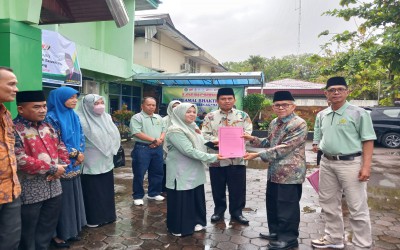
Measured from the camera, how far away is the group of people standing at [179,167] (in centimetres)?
260

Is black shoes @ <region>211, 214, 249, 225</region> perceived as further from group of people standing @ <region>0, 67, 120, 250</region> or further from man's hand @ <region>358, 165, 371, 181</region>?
man's hand @ <region>358, 165, 371, 181</region>

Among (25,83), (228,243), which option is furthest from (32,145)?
(228,243)

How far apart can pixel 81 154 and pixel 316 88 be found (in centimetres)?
2196

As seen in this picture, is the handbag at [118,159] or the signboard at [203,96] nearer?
the handbag at [118,159]

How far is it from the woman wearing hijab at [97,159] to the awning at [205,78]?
29.4ft

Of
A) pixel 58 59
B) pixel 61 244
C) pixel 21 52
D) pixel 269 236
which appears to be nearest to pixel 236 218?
pixel 269 236

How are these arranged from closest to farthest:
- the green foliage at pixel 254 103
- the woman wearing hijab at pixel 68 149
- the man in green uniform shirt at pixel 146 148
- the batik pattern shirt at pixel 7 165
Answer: the batik pattern shirt at pixel 7 165 → the woman wearing hijab at pixel 68 149 → the man in green uniform shirt at pixel 146 148 → the green foliage at pixel 254 103

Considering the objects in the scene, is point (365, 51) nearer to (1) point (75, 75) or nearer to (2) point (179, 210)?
(2) point (179, 210)

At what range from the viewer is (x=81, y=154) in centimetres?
336

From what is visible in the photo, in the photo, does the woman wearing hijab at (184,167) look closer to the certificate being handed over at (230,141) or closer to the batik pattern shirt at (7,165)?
the certificate being handed over at (230,141)

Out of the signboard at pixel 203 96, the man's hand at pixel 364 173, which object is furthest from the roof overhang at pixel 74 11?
the signboard at pixel 203 96

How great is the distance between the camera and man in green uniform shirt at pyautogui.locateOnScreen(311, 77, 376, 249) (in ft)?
9.98

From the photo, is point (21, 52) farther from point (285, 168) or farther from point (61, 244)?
point (285, 168)

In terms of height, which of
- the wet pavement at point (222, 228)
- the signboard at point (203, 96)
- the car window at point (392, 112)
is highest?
the signboard at point (203, 96)
